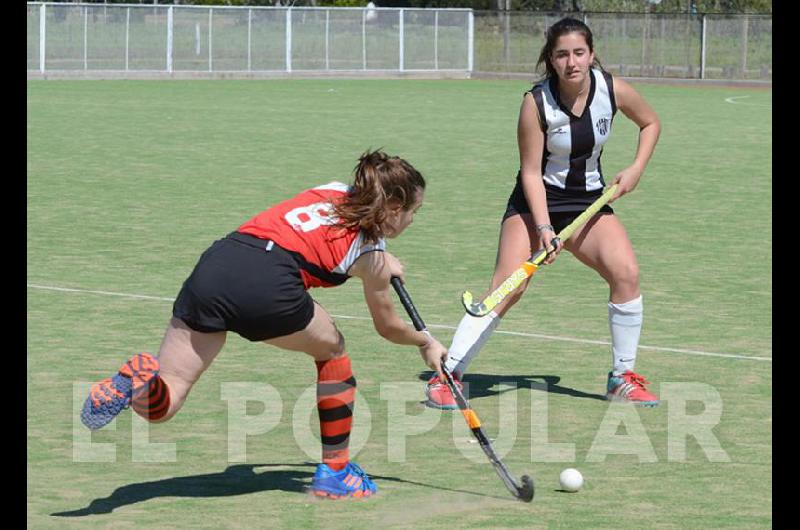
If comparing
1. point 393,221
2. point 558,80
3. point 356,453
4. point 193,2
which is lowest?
point 356,453

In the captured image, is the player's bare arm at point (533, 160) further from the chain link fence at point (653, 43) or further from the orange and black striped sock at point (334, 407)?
the chain link fence at point (653, 43)

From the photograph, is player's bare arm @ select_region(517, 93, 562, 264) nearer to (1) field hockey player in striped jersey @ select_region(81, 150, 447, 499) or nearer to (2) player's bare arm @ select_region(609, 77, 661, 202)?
(2) player's bare arm @ select_region(609, 77, 661, 202)

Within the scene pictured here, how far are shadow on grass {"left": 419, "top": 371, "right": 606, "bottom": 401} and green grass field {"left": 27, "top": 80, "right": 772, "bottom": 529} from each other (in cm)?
2

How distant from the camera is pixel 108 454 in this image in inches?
282

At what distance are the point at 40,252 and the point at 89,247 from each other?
1.68 ft

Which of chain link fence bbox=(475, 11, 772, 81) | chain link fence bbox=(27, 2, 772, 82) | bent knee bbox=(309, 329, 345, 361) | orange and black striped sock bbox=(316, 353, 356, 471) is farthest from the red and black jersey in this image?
chain link fence bbox=(475, 11, 772, 81)

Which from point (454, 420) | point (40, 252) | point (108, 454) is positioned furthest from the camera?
point (40, 252)

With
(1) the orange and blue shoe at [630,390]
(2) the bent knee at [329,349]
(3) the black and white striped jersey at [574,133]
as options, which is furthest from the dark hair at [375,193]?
(1) the orange and blue shoe at [630,390]

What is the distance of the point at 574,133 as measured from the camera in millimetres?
8352

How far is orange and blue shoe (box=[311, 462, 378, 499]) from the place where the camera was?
650 cm

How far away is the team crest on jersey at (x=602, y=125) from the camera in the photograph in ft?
27.5
